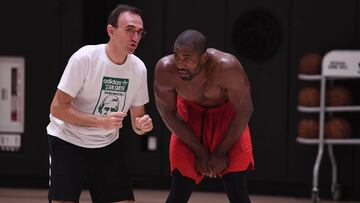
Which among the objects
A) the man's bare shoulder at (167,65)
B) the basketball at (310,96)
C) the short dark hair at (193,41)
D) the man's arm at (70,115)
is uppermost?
the short dark hair at (193,41)

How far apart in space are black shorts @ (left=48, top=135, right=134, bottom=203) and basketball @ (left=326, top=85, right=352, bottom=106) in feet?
9.46

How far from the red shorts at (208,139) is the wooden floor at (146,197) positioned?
2.49 metres

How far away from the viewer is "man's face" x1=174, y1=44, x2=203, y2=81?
404 centimetres

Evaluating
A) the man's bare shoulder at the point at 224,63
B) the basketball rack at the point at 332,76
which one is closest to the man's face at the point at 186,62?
the man's bare shoulder at the point at 224,63

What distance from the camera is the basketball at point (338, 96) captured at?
6777mm

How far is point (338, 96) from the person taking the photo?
22.2ft

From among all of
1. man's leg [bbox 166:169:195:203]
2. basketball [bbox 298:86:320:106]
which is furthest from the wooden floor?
man's leg [bbox 166:169:195:203]

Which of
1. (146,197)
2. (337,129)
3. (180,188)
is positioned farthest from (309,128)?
(180,188)

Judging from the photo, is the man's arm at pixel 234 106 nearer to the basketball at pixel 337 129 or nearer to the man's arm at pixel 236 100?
the man's arm at pixel 236 100

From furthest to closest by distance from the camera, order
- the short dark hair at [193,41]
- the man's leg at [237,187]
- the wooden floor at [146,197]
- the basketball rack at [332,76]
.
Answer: the wooden floor at [146,197] < the basketball rack at [332,76] < the man's leg at [237,187] < the short dark hair at [193,41]

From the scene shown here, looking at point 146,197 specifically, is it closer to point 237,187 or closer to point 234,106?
point 237,187

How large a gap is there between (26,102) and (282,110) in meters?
2.50

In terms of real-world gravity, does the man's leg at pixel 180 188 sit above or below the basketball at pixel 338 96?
below

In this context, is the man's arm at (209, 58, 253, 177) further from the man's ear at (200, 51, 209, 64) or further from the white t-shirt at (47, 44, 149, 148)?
the white t-shirt at (47, 44, 149, 148)
